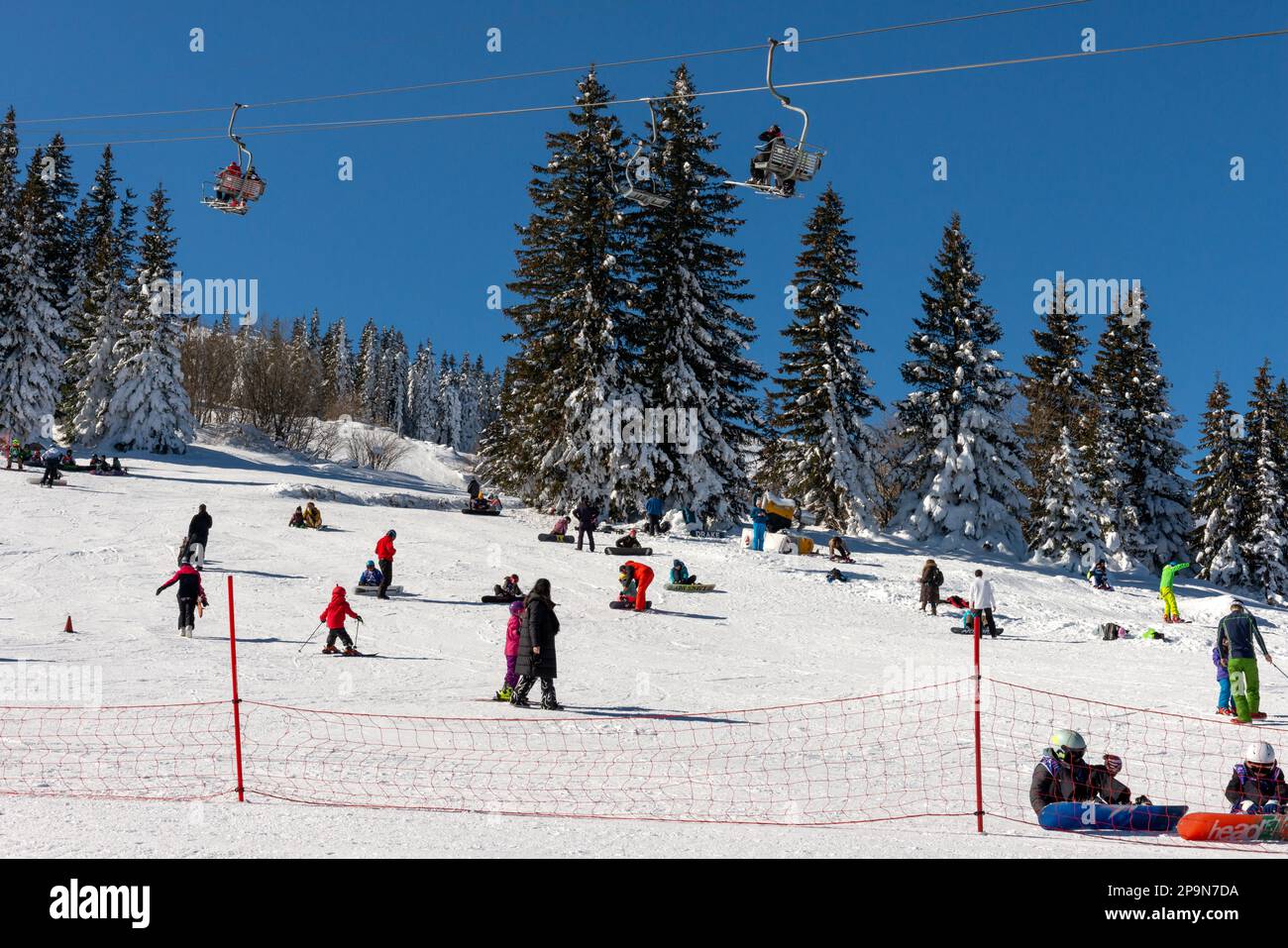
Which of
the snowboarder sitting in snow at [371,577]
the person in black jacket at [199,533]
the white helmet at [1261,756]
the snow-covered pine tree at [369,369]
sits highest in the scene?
the snow-covered pine tree at [369,369]

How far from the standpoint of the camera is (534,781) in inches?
336

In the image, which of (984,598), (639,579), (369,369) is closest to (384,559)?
(639,579)

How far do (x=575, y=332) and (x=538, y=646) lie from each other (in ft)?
80.4

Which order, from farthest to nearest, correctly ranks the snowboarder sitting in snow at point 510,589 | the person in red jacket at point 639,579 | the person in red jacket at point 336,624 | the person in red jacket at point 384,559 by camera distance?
the person in red jacket at point 639,579 < the person in red jacket at point 384,559 < the snowboarder sitting in snow at point 510,589 < the person in red jacket at point 336,624

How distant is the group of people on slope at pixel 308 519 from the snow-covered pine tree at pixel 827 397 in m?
18.7

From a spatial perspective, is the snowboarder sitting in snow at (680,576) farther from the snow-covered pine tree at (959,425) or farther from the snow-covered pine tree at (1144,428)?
the snow-covered pine tree at (1144,428)

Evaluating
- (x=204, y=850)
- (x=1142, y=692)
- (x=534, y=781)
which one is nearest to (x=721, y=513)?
(x=1142, y=692)

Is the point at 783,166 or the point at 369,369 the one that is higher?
the point at 369,369

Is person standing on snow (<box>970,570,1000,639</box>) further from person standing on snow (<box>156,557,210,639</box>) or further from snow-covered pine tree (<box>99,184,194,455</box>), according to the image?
snow-covered pine tree (<box>99,184,194,455</box>)

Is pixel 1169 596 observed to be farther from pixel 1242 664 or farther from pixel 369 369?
pixel 369 369

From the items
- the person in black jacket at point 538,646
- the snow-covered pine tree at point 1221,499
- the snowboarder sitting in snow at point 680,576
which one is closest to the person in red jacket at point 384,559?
the snowboarder sitting in snow at point 680,576

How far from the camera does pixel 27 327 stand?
45.2 metres

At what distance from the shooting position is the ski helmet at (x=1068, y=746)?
792 centimetres

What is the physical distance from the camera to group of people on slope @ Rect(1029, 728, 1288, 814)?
25.3 feet
